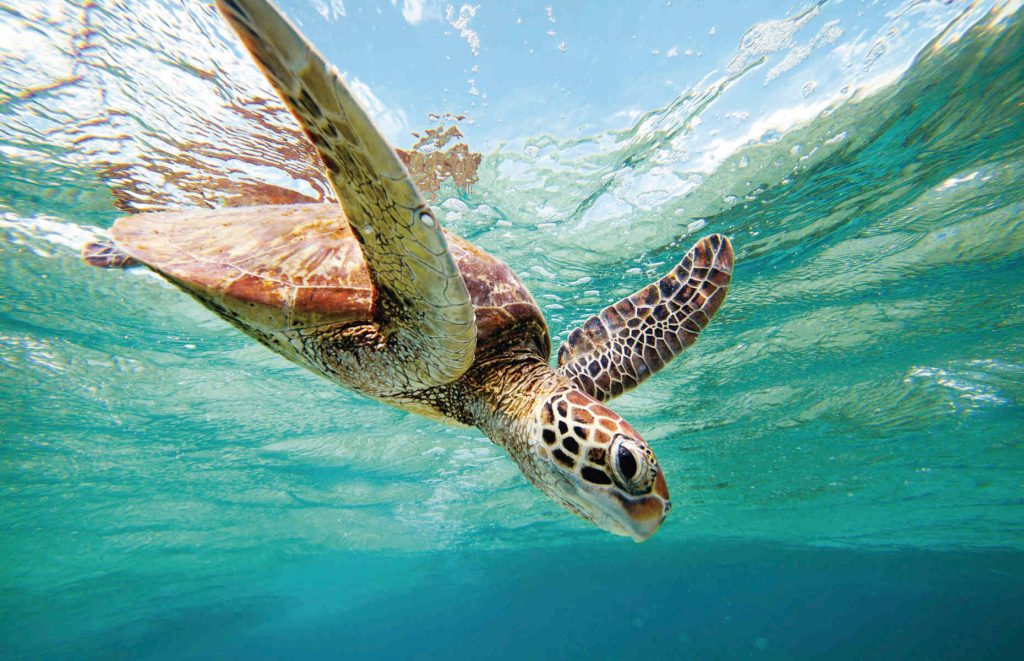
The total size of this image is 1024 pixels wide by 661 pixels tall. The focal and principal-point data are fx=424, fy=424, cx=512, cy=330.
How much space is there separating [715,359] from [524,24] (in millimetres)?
8591

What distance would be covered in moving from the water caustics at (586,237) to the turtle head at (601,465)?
4039mm

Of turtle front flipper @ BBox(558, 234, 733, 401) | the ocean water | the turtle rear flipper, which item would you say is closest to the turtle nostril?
turtle front flipper @ BBox(558, 234, 733, 401)

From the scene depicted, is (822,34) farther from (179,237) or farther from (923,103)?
(179,237)

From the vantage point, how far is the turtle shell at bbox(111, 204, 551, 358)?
8.36 feet

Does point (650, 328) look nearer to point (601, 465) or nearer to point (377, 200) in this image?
point (601, 465)

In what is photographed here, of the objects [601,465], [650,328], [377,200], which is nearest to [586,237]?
[650,328]

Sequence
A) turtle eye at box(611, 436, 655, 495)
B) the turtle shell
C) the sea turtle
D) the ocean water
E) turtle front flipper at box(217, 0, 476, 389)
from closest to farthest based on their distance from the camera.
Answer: turtle front flipper at box(217, 0, 476, 389), the sea turtle, turtle eye at box(611, 436, 655, 495), the turtle shell, the ocean water

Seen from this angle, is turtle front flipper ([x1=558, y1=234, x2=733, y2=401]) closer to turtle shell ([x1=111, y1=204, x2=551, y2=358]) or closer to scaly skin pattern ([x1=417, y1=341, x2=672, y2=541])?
turtle shell ([x1=111, y1=204, x2=551, y2=358])

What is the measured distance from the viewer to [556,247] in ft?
23.6

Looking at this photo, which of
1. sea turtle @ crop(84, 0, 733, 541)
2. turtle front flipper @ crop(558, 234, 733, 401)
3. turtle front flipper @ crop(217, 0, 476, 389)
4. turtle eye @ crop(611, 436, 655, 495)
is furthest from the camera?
turtle front flipper @ crop(558, 234, 733, 401)

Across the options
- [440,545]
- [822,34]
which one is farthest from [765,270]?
[440,545]

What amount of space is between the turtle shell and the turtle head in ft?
2.80

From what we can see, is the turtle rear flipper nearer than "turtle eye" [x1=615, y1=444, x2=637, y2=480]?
No

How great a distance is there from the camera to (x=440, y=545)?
93.9 feet
